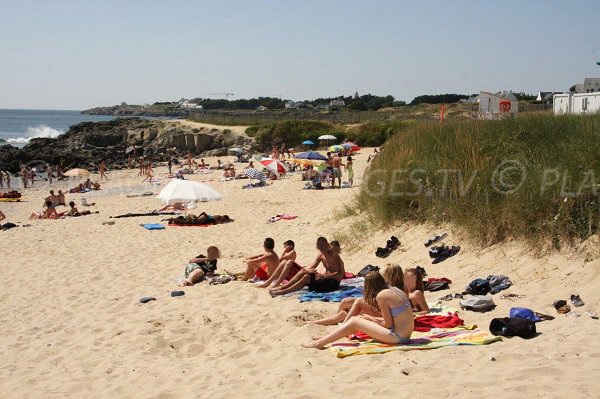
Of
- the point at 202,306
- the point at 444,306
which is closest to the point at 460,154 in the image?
the point at 444,306

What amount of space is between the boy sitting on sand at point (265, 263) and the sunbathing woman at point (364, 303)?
101 inches

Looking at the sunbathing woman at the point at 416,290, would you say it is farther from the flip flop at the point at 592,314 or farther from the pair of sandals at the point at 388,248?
the pair of sandals at the point at 388,248

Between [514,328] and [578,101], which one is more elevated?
[578,101]

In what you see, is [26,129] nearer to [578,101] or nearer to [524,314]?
[578,101]

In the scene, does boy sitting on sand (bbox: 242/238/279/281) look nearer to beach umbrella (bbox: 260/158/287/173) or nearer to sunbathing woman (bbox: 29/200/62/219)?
sunbathing woman (bbox: 29/200/62/219)

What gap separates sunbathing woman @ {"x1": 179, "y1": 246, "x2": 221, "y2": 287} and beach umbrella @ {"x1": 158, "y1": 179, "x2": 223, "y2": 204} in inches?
222

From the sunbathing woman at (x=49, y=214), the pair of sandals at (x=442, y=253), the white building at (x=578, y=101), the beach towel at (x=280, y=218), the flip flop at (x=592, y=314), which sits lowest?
the sunbathing woman at (x=49, y=214)

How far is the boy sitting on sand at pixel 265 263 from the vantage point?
9477mm

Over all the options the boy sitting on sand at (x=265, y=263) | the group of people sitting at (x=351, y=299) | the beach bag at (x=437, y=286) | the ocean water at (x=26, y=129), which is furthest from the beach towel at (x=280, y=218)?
the ocean water at (x=26, y=129)

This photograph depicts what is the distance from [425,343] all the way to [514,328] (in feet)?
2.60

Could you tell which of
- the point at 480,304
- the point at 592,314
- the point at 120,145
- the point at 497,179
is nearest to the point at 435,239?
the point at 497,179

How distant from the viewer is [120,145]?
54969mm

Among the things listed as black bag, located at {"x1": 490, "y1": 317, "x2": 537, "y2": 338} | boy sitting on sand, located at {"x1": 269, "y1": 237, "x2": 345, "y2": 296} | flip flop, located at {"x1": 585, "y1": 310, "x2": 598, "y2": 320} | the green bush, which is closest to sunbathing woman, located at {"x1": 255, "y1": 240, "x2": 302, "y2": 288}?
boy sitting on sand, located at {"x1": 269, "y1": 237, "x2": 345, "y2": 296}

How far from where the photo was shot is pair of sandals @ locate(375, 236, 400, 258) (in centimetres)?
1028
